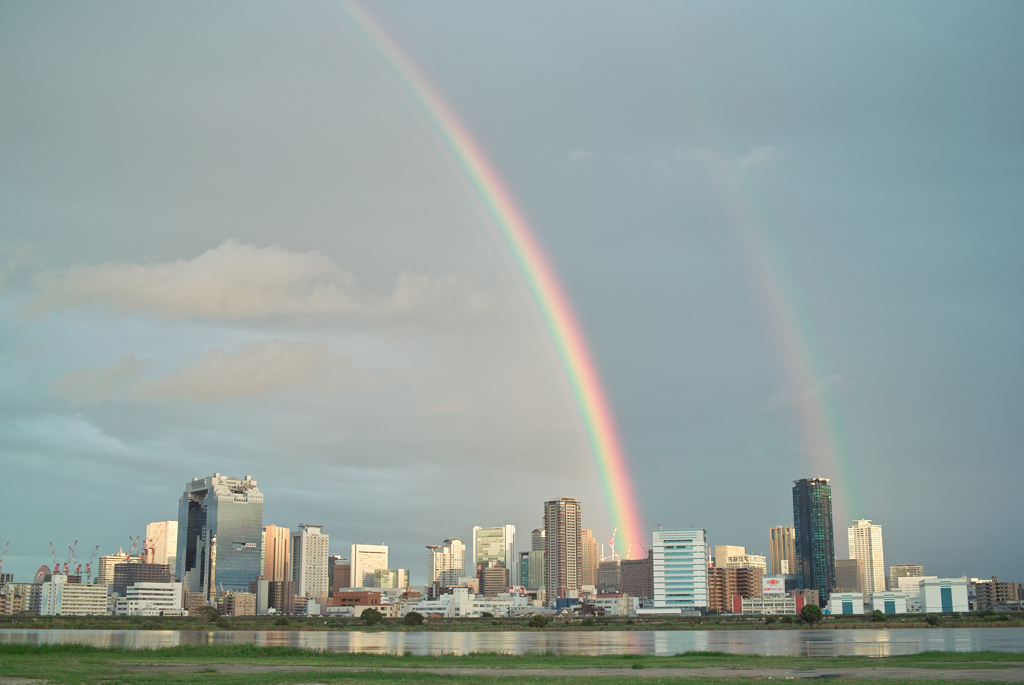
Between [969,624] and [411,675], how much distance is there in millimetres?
170524

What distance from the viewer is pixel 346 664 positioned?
63469 millimetres

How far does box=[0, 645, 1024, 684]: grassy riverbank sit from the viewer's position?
4900 cm

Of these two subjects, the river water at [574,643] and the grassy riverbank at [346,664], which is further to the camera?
the river water at [574,643]

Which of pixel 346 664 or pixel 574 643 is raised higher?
pixel 346 664

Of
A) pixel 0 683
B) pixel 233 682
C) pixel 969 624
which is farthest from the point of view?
pixel 969 624

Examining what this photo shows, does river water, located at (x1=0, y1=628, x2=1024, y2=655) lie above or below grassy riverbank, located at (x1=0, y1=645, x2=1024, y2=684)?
below

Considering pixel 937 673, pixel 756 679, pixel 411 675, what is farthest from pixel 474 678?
pixel 937 673

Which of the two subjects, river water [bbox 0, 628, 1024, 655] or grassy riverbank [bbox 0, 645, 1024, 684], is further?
river water [bbox 0, 628, 1024, 655]

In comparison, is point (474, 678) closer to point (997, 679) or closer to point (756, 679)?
point (756, 679)

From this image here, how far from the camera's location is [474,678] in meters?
48.8

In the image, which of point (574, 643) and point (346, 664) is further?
point (574, 643)

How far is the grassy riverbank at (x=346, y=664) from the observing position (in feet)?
161

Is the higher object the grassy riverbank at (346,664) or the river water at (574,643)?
the grassy riverbank at (346,664)

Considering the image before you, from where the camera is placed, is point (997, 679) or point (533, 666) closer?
point (997, 679)
